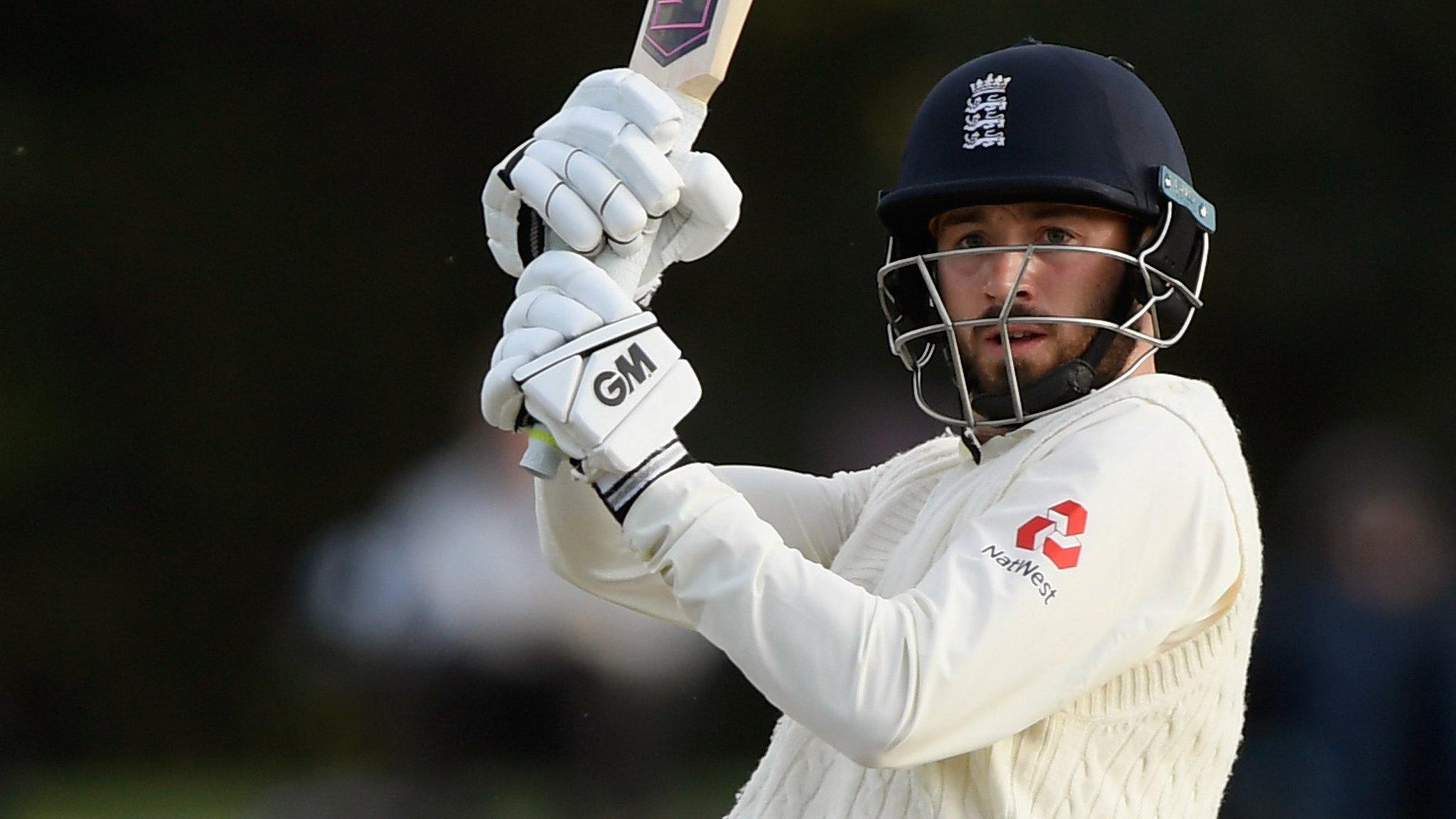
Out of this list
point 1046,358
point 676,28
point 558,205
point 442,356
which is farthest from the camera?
point 442,356

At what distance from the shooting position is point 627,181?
1718 millimetres

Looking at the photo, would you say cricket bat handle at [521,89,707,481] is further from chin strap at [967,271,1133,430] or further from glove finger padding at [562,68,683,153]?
chin strap at [967,271,1133,430]

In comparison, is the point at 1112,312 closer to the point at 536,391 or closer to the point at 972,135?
the point at 972,135

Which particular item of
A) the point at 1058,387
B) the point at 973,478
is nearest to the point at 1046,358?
the point at 1058,387

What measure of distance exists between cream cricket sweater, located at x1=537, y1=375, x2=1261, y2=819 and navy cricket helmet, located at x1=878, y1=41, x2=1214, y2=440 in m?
0.07

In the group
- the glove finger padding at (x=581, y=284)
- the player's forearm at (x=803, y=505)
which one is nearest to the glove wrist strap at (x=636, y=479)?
the glove finger padding at (x=581, y=284)

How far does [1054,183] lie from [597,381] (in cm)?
56

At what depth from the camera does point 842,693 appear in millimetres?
1588

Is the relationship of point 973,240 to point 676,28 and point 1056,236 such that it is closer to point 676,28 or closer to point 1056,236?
point 1056,236

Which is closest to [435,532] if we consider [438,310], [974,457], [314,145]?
[438,310]

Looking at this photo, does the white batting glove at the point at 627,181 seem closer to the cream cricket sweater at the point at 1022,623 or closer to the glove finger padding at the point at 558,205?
the glove finger padding at the point at 558,205

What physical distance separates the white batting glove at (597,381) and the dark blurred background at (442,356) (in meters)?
2.86

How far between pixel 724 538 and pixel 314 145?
340 centimetres

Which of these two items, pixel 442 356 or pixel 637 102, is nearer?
pixel 637 102
